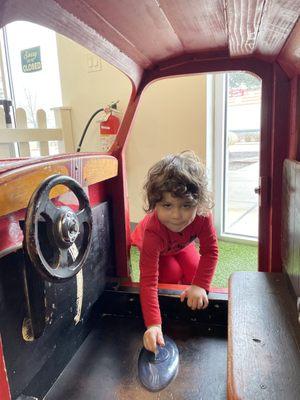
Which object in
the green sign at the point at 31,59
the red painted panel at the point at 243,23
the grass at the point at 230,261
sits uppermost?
the green sign at the point at 31,59

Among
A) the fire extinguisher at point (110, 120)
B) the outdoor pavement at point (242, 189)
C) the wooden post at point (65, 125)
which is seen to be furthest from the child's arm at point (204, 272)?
the wooden post at point (65, 125)

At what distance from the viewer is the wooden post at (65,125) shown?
254cm

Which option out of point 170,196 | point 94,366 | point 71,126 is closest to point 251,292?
point 170,196

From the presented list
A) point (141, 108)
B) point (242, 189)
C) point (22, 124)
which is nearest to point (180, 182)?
point (141, 108)

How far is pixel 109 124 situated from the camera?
7.48ft

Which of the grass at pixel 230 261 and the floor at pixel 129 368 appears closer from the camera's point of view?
the floor at pixel 129 368

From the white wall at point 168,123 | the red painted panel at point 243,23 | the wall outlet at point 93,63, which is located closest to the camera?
the red painted panel at point 243,23

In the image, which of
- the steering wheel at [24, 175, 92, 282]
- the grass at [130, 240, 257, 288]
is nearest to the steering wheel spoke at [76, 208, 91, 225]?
the steering wheel at [24, 175, 92, 282]

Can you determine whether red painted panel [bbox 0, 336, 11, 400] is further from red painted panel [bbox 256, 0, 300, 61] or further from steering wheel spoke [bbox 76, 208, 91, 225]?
red painted panel [bbox 256, 0, 300, 61]

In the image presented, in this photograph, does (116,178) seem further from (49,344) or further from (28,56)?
(28,56)

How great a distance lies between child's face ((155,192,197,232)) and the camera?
923 millimetres

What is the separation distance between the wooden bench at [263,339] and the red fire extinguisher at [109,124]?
164 centimetres

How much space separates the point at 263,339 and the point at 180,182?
18.2 inches

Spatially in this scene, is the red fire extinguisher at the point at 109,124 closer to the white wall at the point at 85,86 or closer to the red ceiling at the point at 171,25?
the white wall at the point at 85,86
